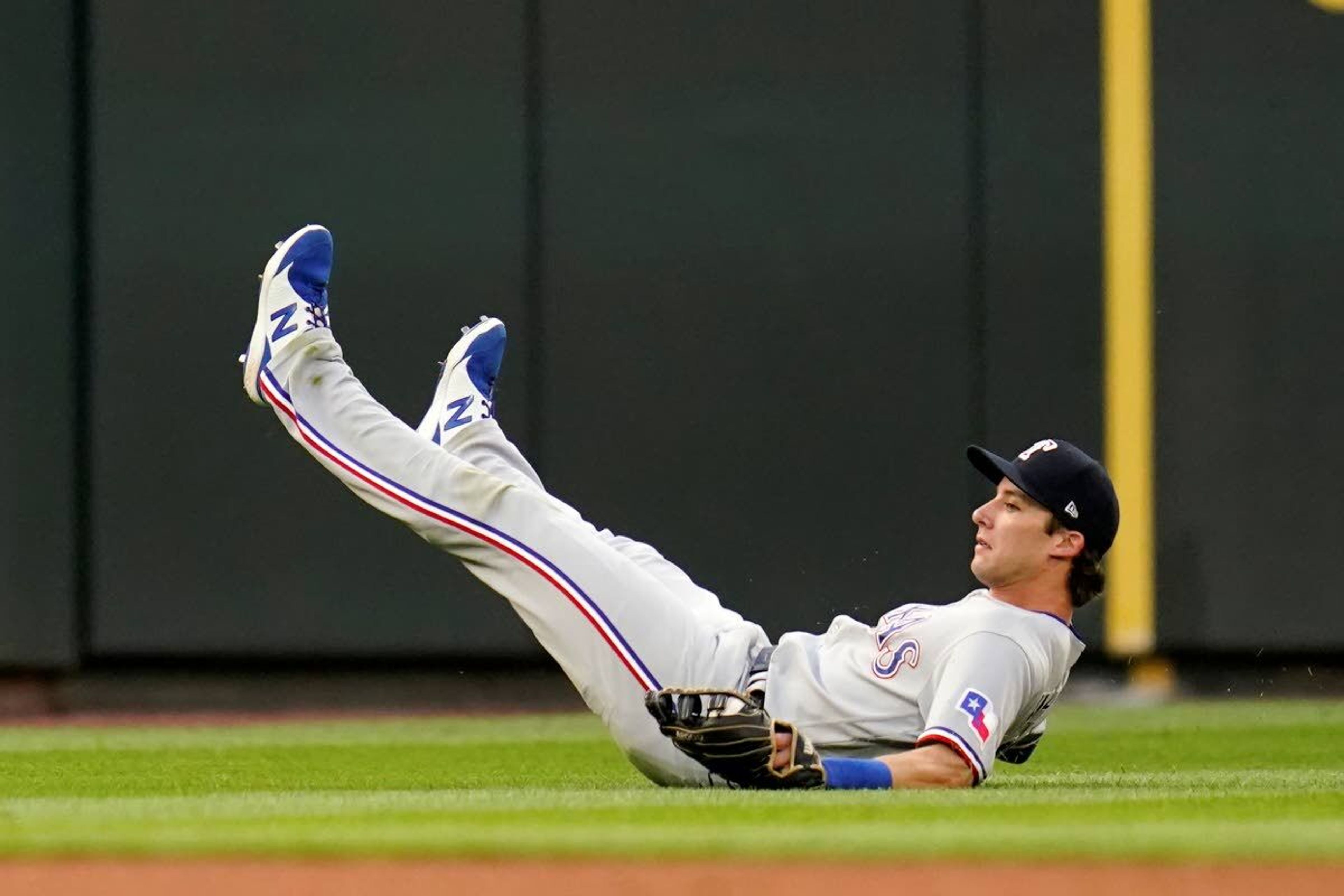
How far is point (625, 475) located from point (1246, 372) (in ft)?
7.07

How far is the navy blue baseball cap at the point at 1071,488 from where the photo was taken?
428cm

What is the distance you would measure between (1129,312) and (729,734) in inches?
186

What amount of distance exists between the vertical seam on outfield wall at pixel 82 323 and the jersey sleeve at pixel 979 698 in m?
4.62

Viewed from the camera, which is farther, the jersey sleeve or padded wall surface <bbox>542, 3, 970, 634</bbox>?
padded wall surface <bbox>542, 3, 970, 634</bbox>

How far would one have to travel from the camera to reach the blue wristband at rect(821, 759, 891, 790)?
3.90 m

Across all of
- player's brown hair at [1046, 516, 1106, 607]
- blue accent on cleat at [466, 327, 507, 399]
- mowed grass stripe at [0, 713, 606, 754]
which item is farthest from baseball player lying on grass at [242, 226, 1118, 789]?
mowed grass stripe at [0, 713, 606, 754]

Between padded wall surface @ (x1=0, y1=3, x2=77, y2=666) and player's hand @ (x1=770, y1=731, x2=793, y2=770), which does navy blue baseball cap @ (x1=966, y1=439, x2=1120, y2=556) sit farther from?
padded wall surface @ (x1=0, y1=3, x2=77, y2=666)

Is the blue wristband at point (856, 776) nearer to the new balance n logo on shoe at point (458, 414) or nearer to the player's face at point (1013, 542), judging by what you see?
the player's face at point (1013, 542)

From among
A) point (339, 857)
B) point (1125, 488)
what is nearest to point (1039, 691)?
point (339, 857)

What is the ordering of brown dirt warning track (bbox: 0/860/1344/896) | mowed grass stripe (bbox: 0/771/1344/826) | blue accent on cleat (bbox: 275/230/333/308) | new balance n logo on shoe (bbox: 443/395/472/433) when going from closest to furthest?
1. brown dirt warning track (bbox: 0/860/1344/896)
2. mowed grass stripe (bbox: 0/771/1344/826)
3. blue accent on cleat (bbox: 275/230/333/308)
4. new balance n logo on shoe (bbox: 443/395/472/433)

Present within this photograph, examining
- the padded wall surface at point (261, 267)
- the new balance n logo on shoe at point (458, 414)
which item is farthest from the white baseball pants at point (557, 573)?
the padded wall surface at point (261, 267)

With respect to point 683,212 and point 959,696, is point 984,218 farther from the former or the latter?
point 959,696

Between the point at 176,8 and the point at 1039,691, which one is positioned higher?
the point at 176,8

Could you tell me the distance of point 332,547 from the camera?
26.3 feet
